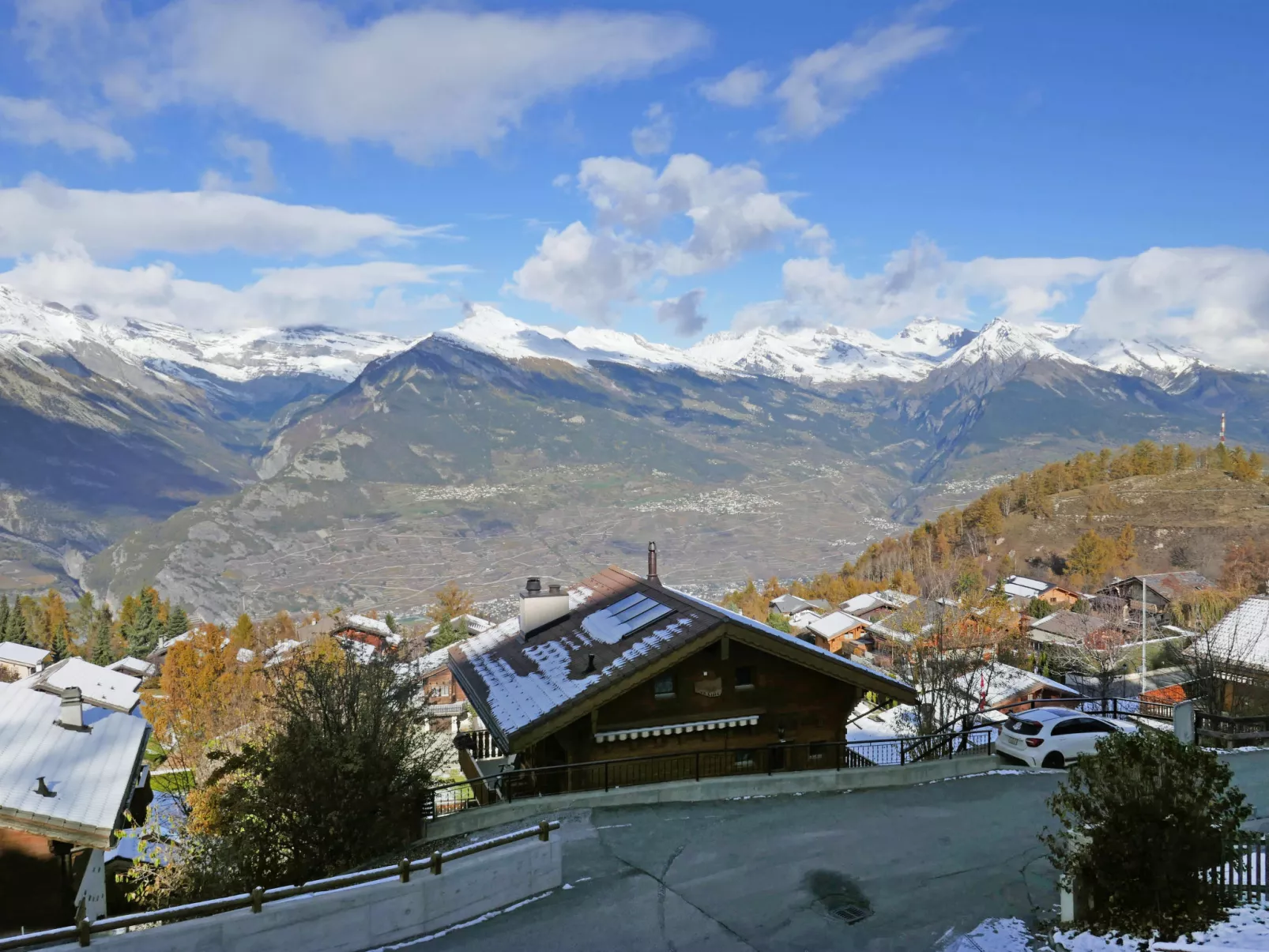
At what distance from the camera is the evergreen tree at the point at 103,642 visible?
103 m

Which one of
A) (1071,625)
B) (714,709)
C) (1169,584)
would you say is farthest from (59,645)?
(1169,584)

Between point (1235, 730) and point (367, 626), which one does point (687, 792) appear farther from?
point (367, 626)

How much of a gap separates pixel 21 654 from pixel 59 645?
75.2 ft

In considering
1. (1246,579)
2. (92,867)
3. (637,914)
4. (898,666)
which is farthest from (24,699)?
(1246,579)

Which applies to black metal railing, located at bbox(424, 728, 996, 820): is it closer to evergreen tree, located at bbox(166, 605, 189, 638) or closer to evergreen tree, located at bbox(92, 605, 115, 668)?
evergreen tree, located at bbox(92, 605, 115, 668)

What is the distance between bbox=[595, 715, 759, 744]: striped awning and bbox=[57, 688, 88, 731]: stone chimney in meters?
14.1

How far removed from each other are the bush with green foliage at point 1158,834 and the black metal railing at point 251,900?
7540mm

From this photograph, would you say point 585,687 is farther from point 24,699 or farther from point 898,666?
point 898,666

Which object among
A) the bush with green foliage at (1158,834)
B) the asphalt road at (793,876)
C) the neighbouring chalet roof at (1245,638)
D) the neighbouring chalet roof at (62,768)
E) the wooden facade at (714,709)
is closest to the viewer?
the bush with green foliage at (1158,834)

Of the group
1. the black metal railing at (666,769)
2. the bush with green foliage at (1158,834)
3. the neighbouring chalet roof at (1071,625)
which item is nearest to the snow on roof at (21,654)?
the black metal railing at (666,769)

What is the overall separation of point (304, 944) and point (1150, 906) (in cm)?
1042

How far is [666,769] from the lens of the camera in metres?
21.1

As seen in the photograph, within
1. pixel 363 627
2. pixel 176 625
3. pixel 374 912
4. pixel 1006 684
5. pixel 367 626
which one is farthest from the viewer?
pixel 176 625

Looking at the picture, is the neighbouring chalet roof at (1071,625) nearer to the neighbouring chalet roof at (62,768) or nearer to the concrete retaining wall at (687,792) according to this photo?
the concrete retaining wall at (687,792)
